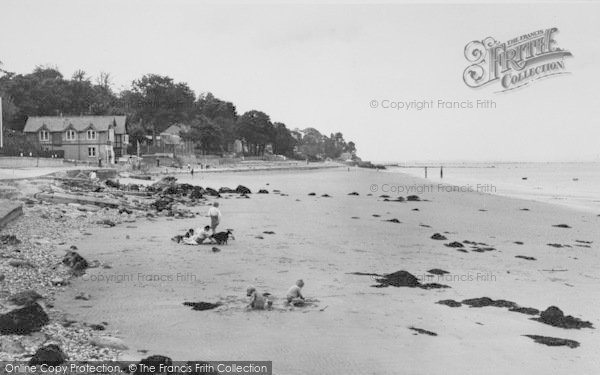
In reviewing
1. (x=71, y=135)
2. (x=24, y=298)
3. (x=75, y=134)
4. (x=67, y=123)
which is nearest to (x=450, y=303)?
(x=24, y=298)

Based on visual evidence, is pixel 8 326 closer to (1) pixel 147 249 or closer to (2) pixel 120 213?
(1) pixel 147 249

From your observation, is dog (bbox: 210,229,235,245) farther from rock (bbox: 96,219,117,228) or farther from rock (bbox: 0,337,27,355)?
rock (bbox: 0,337,27,355)

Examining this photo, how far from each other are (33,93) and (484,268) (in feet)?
314

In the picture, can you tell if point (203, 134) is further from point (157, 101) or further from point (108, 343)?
point (108, 343)

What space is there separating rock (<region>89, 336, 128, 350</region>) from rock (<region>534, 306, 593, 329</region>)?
659 centimetres

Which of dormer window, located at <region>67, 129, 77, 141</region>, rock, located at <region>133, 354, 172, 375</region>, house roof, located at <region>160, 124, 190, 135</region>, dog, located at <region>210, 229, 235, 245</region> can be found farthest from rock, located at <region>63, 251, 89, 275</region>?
house roof, located at <region>160, 124, 190, 135</region>

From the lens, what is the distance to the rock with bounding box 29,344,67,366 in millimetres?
5699

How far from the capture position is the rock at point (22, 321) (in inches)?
267

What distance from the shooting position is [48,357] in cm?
573

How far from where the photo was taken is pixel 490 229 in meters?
20.3

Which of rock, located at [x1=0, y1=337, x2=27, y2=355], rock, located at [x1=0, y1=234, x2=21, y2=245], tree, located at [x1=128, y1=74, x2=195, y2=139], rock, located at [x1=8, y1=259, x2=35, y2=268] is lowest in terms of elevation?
rock, located at [x1=0, y1=337, x2=27, y2=355]

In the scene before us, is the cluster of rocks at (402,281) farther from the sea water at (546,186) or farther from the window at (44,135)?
the window at (44,135)

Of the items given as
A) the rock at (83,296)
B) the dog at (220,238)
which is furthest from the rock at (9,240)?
the dog at (220,238)

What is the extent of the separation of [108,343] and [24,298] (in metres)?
2.27
